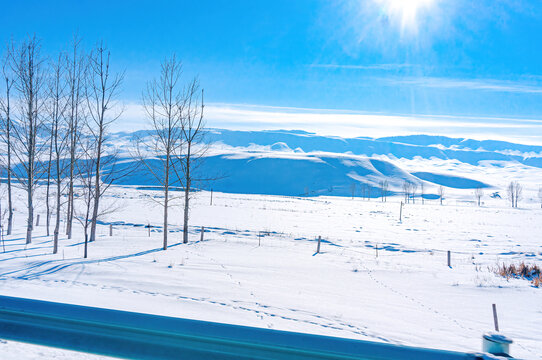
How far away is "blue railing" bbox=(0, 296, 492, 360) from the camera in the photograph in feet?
4.96

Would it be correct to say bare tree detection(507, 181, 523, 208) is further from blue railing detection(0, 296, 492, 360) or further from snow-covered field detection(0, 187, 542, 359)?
blue railing detection(0, 296, 492, 360)

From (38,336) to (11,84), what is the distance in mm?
18679

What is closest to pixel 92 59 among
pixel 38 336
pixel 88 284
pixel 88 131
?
pixel 88 131

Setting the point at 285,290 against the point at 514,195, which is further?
the point at 514,195

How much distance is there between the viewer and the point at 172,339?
1576mm

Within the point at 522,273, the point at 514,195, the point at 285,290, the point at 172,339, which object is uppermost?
the point at 514,195

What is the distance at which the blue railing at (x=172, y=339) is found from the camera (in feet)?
4.96

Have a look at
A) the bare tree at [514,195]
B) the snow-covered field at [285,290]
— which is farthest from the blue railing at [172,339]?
the bare tree at [514,195]

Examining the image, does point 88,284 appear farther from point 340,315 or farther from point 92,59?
point 92,59

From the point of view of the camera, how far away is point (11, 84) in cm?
1580

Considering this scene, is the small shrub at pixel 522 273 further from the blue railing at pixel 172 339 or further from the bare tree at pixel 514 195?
the bare tree at pixel 514 195

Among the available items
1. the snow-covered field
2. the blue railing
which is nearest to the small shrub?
the snow-covered field

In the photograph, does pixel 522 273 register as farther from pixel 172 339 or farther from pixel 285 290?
pixel 172 339

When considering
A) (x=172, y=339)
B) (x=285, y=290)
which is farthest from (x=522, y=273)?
(x=172, y=339)
